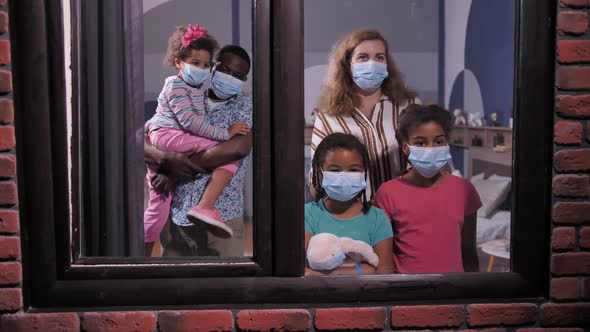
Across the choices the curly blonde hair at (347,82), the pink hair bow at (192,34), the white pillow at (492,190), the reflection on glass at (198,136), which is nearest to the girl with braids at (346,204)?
the curly blonde hair at (347,82)

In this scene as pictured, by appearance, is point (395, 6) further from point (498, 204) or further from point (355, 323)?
point (355, 323)

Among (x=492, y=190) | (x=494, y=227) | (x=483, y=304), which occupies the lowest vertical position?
(x=483, y=304)

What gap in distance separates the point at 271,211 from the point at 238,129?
1.04 feet

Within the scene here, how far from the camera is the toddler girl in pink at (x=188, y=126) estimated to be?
1.96 m

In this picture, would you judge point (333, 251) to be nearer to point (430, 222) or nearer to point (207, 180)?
point (430, 222)

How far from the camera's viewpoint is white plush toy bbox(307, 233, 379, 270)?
201cm

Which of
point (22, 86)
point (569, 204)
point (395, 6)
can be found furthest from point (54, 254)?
point (569, 204)

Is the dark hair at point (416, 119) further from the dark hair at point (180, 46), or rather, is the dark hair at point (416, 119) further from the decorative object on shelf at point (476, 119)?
the dark hair at point (180, 46)

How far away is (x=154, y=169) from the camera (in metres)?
1.99

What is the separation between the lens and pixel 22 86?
1865mm

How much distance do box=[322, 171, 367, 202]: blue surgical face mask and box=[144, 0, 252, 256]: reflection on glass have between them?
0.93ft

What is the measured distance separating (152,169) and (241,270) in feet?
1.59

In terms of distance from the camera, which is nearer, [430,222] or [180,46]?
[180,46]

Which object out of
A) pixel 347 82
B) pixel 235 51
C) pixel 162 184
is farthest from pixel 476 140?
pixel 162 184
